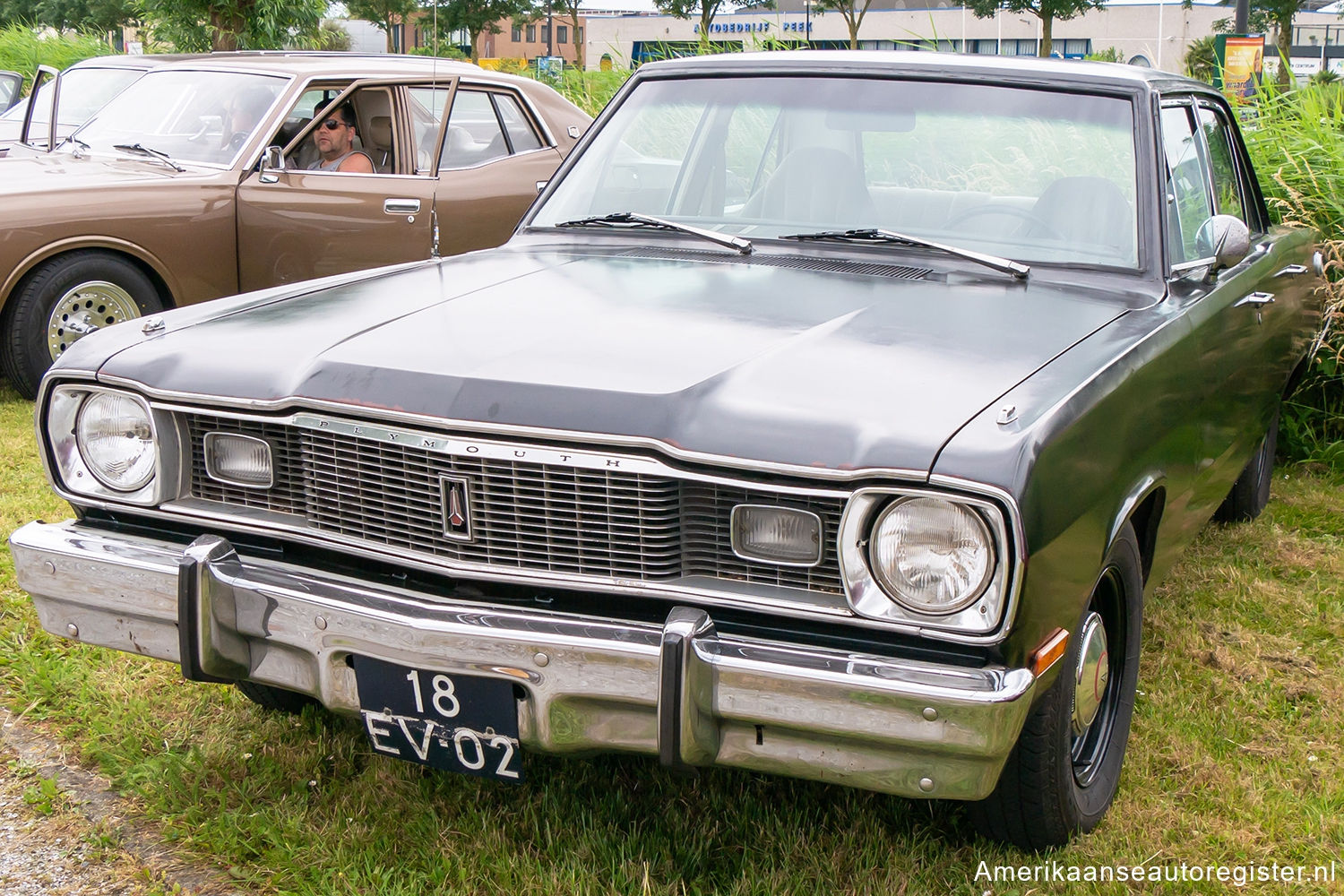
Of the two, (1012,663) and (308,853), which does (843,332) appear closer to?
(1012,663)

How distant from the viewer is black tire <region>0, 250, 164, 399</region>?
610 cm

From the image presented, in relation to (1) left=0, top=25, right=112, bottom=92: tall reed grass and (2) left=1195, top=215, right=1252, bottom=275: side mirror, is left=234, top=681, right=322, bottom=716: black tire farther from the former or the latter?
(1) left=0, top=25, right=112, bottom=92: tall reed grass

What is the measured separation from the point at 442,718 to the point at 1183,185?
247 centimetres

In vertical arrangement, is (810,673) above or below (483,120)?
below

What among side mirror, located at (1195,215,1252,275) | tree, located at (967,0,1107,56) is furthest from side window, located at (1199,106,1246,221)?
tree, located at (967,0,1107,56)

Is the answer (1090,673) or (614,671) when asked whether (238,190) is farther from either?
(1090,673)

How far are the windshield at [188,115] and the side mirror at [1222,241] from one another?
4940 millimetres

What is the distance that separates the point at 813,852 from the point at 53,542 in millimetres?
1712

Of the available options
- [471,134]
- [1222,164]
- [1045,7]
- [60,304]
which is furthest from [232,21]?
[1045,7]

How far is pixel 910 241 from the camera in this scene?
10.5ft

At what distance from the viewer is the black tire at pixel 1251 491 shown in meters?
4.99

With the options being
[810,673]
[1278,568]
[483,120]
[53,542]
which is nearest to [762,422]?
[810,673]

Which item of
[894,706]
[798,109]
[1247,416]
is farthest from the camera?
[1247,416]

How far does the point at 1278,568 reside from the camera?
462 cm
